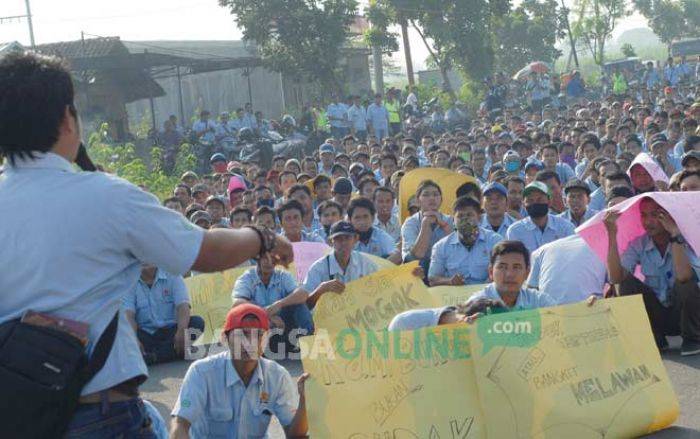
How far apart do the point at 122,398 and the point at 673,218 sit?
18.4 feet

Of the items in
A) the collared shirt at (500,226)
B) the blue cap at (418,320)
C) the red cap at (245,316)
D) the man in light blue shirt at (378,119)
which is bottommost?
the man in light blue shirt at (378,119)

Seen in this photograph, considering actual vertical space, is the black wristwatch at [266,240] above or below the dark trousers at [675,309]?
above

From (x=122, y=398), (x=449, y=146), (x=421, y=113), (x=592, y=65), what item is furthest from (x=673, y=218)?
(x=592, y=65)

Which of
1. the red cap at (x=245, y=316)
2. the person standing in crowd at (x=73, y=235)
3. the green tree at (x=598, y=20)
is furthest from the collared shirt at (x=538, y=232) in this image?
the green tree at (x=598, y=20)

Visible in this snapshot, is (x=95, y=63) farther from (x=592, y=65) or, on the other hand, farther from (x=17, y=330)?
(x=592, y=65)

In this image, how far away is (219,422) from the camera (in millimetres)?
6105

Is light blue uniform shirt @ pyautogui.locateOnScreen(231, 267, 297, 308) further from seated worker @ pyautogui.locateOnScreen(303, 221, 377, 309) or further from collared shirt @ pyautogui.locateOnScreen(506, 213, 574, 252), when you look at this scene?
collared shirt @ pyautogui.locateOnScreen(506, 213, 574, 252)

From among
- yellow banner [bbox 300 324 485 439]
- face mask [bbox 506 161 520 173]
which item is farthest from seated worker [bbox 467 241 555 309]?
face mask [bbox 506 161 520 173]

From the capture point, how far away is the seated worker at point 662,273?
8336 millimetres

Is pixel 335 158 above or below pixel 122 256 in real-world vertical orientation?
below

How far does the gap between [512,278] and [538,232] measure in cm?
335

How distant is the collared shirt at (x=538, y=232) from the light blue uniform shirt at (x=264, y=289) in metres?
1.96

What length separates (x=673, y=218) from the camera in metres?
8.19

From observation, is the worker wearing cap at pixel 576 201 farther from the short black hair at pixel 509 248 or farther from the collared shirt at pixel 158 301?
the short black hair at pixel 509 248
